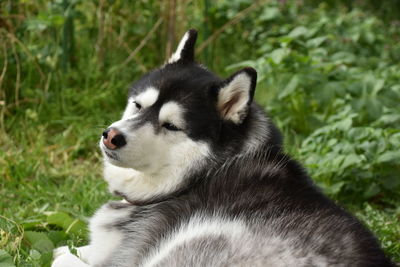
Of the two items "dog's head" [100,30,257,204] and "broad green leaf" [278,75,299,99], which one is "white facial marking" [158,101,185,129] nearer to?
"dog's head" [100,30,257,204]

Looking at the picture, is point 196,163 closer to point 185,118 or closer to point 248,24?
point 185,118

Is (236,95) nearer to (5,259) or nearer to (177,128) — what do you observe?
(177,128)

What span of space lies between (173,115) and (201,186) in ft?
1.26

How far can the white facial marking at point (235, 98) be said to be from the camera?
3.19 m

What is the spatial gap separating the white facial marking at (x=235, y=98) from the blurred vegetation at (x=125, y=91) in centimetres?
131

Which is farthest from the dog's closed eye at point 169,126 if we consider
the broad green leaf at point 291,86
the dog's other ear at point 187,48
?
the broad green leaf at point 291,86

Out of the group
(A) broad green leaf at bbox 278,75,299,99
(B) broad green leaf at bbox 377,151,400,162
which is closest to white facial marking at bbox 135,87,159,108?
(B) broad green leaf at bbox 377,151,400,162

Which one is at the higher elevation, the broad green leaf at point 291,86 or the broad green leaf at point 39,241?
the broad green leaf at point 291,86

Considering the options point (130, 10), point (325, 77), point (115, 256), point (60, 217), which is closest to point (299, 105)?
point (325, 77)

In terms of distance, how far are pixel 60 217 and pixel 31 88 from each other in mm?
2307

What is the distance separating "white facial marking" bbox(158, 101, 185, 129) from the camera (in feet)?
10.6

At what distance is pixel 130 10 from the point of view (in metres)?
6.87

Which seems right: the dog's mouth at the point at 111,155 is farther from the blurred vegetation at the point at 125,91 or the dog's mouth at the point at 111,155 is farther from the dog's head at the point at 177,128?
the blurred vegetation at the point at 125,91

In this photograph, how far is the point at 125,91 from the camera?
6355mm
